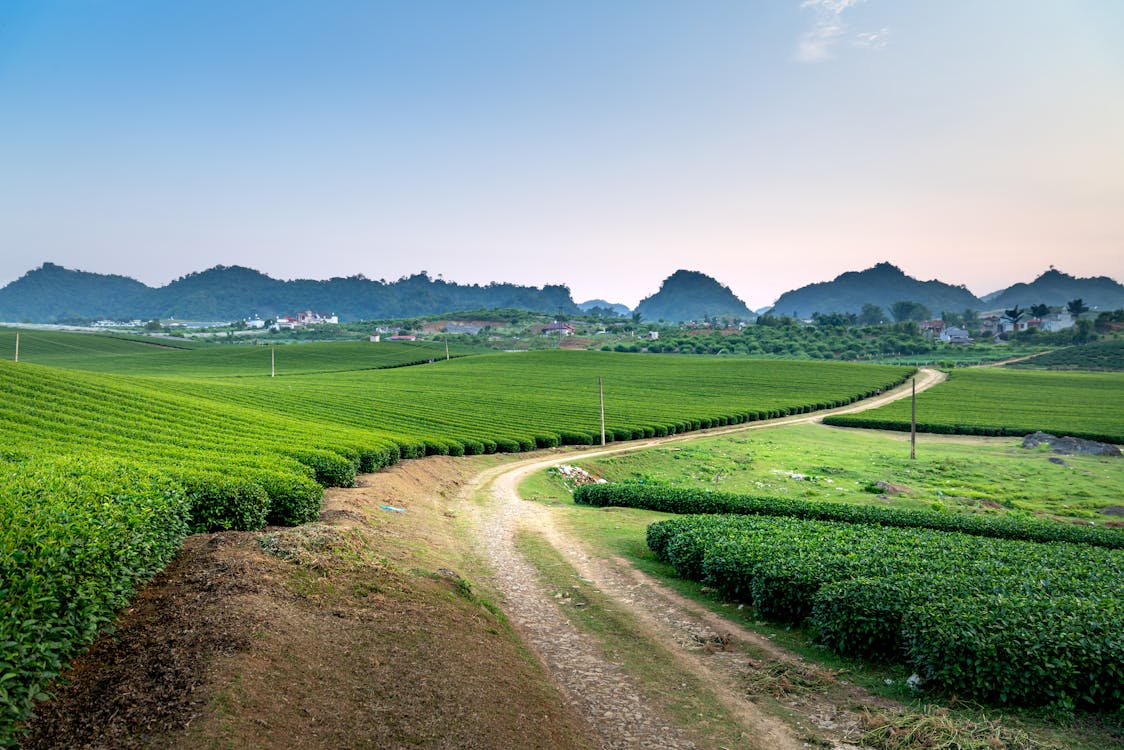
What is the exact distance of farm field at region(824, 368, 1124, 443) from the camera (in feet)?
179

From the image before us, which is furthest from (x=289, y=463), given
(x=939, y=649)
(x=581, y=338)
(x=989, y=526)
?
(x=581, y=338)

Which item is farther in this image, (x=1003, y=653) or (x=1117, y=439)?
(x=1117, y=439)

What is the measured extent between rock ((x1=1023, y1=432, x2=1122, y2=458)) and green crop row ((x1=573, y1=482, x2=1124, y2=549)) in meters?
28.5

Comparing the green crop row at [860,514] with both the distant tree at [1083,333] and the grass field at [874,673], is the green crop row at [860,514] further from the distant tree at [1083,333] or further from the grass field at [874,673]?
the distant tree at [1083,333]

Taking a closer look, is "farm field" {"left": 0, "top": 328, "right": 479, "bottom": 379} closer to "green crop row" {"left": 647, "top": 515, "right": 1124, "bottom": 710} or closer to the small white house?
"green crop row" {"left": 647, "top": 515, "right": 1124, "bottom": 710}

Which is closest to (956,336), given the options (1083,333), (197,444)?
(1083,333)

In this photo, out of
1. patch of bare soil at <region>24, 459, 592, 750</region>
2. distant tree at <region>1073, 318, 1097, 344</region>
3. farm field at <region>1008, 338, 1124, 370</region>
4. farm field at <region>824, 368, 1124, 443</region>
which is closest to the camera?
patch of bare soil at <region>24, 459, 592, 750</region>

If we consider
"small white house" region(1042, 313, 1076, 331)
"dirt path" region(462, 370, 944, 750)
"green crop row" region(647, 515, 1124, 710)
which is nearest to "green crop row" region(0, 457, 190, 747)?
"dirt path" region(462, 370, 944, 750)

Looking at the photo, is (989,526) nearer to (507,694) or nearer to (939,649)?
(939,649)

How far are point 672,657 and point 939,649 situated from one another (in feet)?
13.4

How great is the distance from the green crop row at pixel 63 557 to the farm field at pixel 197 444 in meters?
0.02

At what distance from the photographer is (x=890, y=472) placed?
37.9 metres

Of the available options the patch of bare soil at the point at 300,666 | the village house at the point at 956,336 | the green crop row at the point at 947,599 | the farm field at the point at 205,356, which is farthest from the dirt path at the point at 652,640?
the village house at the point at 956,336

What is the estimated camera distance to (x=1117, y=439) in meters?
50.0
